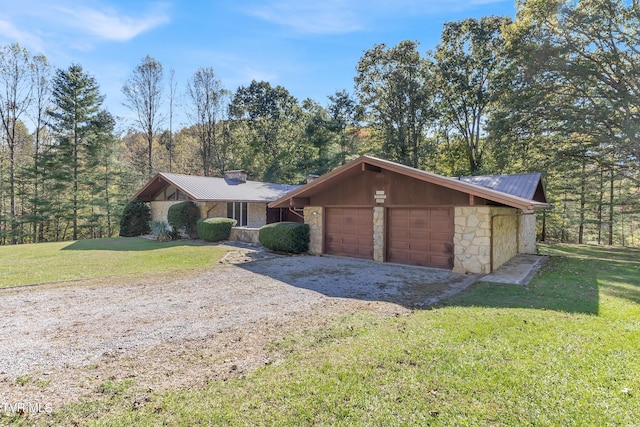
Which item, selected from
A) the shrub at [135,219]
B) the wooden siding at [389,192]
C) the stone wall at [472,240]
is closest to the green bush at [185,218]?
the shrub at [135,219]

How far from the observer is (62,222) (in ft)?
79.3

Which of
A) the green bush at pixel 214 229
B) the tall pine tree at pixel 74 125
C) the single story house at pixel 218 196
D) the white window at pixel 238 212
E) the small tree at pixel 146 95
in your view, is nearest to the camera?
the green bush at pixel 214 229

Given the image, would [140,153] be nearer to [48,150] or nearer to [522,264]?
[48,150]

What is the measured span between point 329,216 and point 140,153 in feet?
81.9

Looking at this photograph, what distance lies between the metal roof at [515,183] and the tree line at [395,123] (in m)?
4.17

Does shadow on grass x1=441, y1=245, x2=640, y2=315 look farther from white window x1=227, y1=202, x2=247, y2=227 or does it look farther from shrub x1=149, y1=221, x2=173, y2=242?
shrub x1=149, y1=221, x2=173, y2=242

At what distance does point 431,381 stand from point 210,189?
17.7 m

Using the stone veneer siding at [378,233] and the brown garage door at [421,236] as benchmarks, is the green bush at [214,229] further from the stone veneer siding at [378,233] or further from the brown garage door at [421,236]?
the brown garage door at [421,236]

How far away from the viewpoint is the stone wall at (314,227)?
12930 mm

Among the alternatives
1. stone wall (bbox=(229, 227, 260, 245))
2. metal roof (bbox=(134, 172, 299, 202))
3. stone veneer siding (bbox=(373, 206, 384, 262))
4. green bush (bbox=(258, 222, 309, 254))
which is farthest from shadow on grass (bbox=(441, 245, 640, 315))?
metal roof (bbox=(134, 172, 299, 202))

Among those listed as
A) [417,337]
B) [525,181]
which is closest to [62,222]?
[417,337]

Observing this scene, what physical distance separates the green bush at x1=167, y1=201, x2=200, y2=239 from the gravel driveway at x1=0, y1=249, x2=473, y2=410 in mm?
9316

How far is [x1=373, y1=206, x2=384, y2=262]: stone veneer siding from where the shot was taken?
436 inches

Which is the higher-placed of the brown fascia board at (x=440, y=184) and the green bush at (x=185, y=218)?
the brown fascia board at (x=440, y=184)
